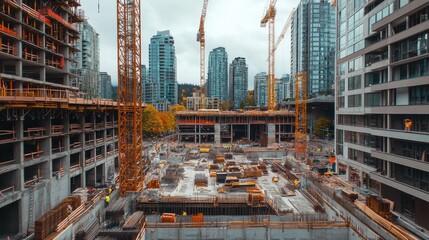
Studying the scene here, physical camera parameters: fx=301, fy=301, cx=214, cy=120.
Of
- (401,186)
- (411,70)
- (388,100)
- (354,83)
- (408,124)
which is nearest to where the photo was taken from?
(401,186)

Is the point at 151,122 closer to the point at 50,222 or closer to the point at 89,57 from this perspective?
the point at 89,57

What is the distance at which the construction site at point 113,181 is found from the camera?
22281 millimetres

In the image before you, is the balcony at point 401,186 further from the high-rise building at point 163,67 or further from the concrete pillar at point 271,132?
the high-rise building at point 163,67

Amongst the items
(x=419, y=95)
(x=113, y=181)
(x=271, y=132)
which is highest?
(x=419, y=95)

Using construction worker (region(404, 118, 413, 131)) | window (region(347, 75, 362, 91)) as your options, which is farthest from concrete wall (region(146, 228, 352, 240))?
window (region(347, 75, 362, 91))

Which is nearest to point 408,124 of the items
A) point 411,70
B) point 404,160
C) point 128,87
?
point 404,160

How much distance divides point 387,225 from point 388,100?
11419 mm

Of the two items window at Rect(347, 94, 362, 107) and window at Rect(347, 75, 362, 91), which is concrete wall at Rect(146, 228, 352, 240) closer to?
window at Rect(347, 94, 362, 107)

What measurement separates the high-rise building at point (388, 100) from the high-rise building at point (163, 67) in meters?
131

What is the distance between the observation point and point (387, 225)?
67.1ft

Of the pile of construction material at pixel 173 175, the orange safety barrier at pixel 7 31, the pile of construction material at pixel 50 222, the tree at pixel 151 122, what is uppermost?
the orange safety barrier at pixel 7 31

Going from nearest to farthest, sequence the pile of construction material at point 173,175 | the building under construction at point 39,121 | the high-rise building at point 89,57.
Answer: the building under construction at point 39,121 < the pile of construction material at point 173,175 < the high-rise building at point 89,57

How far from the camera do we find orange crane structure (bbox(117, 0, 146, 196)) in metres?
31.4

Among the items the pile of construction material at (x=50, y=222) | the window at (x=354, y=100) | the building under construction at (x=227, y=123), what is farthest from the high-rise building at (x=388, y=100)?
the building under construction at (x=227, y=123)
